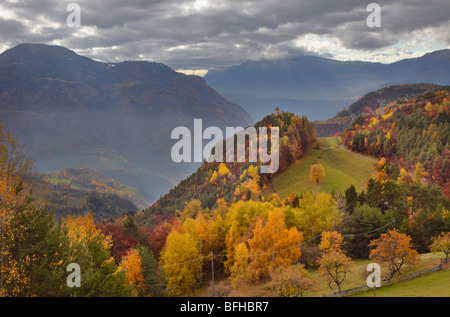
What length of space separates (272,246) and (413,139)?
114333 mm

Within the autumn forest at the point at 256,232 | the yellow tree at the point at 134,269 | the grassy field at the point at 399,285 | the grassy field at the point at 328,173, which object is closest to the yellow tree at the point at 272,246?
the autumn forest at the point at 256,232

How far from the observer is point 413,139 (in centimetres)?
14262

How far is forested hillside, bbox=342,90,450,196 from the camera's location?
12019 centimetres

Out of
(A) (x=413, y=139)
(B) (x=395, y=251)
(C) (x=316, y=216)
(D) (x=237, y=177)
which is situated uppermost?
(A) (x=413, y=139)

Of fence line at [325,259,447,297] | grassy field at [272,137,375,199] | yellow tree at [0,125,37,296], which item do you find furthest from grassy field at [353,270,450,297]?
grassy field at [272,137,375,199]

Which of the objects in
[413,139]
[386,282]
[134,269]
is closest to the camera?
[386,282]

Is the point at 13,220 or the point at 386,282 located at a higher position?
the point at 13,220

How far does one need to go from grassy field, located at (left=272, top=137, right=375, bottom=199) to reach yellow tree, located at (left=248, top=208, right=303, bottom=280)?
58326mm

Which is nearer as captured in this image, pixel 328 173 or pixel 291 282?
pixel 291 282

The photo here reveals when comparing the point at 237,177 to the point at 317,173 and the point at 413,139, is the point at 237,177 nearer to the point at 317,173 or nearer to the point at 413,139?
the point at 317,173

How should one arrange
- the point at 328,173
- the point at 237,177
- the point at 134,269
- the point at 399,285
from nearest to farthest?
the point at 399,285, the point at 134,269, the point at 328,173, the point at 237,177

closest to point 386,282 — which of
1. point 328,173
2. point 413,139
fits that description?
point 328,173

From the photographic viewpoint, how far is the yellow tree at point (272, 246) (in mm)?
54500
